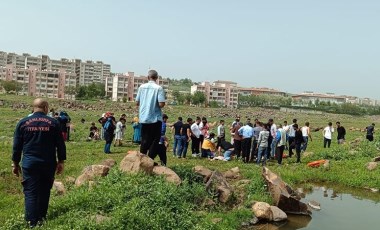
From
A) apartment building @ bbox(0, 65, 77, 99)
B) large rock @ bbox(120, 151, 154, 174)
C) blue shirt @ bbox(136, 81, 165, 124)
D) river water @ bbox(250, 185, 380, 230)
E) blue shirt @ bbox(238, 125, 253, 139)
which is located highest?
apartment building @ bbox(0, 65, 77, 99)

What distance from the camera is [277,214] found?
1038 cm

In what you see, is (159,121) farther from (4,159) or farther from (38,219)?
(4,159)

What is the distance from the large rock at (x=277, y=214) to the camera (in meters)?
10.3

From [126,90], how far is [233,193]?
14691cm

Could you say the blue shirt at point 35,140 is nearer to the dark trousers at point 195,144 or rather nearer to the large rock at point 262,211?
the large rock at point 262,211

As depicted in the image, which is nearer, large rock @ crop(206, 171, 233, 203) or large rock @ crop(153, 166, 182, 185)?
large rock @ crop(153, 166, 182, 185)

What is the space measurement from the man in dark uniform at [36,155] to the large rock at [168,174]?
319 cm

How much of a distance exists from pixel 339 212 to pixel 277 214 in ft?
8.12

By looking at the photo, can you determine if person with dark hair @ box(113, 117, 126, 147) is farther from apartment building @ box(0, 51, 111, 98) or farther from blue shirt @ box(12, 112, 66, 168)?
apartment building @ box(0, 51, 111, 98)

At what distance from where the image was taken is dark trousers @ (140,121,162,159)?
10.0 m

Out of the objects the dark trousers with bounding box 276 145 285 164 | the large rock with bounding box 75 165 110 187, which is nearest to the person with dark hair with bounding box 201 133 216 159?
the dark trousers with bounding box 276 145 285 164

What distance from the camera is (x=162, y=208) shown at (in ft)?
25.7

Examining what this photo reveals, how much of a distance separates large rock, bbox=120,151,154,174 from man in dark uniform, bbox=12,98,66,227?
2671mm

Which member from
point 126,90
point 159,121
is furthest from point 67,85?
point 159,121
